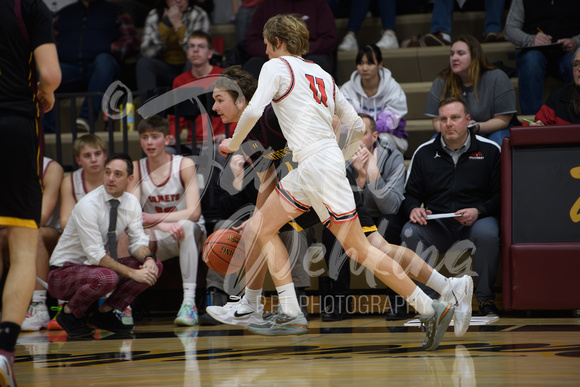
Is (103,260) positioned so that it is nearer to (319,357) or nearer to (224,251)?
(224,251)

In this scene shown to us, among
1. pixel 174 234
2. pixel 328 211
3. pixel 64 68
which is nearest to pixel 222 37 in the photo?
pixel 64 68

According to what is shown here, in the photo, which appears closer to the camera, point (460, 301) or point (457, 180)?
point (460, 301)

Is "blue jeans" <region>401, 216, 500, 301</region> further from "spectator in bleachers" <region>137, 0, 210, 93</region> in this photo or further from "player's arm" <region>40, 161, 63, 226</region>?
"spectator in bleachers" <region>137, 0, 210, 93</region>

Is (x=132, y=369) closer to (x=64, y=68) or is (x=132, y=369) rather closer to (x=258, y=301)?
(x=258, y=301)

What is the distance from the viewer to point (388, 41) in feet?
23.8

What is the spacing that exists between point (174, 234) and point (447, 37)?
3.67 m

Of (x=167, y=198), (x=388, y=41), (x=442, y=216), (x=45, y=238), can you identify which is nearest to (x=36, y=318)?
(x=45, y=238)

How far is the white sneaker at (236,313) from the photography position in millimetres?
4297

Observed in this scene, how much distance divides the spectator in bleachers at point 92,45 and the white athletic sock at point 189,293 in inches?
111

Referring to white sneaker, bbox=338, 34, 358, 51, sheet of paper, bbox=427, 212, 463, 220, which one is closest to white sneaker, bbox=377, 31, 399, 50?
white sneaker, bbox=338, 34, 358, 51

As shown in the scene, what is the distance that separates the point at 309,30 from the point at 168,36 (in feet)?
5.30

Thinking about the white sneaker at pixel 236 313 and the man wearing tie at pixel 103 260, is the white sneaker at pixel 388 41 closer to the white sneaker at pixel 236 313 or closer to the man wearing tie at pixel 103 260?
the man wearing tie at pixel 103 260

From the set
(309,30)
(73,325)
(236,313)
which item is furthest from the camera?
(309,30)

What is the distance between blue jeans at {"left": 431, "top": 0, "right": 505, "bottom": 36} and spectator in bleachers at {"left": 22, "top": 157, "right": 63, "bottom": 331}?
3.97m
